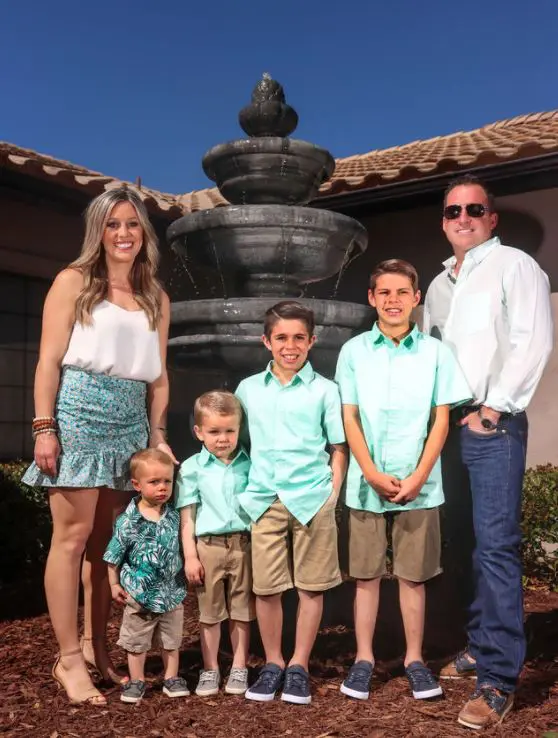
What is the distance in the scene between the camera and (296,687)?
124 inches

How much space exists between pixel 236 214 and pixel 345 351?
1172 millimetres

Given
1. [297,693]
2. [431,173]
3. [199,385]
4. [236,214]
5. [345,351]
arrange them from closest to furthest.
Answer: [297,693] → [345,351] → [236,214] → [431,173] → [199,385]

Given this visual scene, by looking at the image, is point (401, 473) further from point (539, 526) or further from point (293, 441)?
point (539, 526)

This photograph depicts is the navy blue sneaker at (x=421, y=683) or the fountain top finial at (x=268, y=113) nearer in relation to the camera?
the navy blue sneaker at (x=421, y=683)

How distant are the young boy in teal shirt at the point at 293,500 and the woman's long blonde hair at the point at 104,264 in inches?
25.0

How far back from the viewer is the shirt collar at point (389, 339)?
3.33m

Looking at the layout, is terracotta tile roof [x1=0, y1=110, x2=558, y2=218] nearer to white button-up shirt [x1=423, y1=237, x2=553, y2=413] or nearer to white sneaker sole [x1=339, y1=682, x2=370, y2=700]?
white button-up shirt [x1=423, y1=237, x2=553, y2=413]

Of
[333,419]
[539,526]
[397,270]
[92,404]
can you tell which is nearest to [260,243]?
[397,270]

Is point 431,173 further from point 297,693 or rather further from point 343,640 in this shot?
point 297,693

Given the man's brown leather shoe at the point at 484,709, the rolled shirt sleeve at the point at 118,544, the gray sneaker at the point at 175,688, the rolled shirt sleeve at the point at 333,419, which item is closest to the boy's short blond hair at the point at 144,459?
the rolled shirt sleeve at the point at 118,544

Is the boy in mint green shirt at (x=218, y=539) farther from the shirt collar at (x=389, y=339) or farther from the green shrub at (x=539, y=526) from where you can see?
the green shrub at (x=539, y=526)

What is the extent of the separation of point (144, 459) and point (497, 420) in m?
1.48

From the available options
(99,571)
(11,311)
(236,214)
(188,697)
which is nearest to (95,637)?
(99,571)

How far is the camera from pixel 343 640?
13.6 ft
